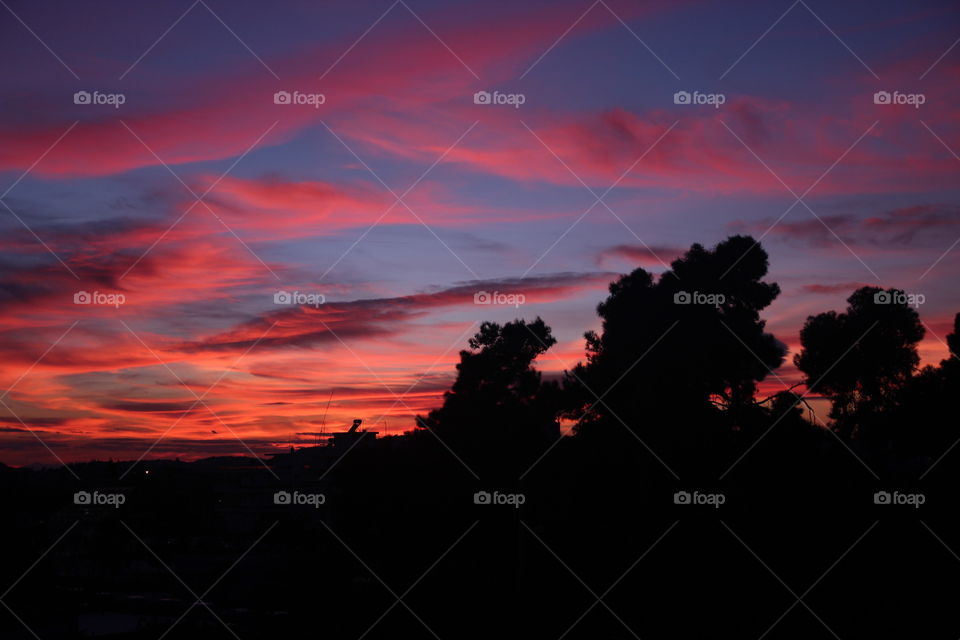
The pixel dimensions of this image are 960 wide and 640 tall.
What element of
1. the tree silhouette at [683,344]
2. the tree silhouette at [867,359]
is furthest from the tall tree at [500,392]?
the tree silhouette at [867,359]

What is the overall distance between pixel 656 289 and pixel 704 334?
2.81 meters

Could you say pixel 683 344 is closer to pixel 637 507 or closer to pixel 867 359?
pixel 637 507

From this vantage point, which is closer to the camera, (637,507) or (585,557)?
(585,557)

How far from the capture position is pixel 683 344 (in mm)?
27938

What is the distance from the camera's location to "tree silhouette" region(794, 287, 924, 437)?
104ft

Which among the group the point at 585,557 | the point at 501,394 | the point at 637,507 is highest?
the point at 501,394

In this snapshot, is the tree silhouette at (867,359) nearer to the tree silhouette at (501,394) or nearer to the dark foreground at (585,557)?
the dark foreground at (585,557)

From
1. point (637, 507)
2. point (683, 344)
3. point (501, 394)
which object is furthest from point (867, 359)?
point (501, 394)

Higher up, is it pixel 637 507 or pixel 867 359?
pixel 867 359

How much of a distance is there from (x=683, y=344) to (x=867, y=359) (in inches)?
378

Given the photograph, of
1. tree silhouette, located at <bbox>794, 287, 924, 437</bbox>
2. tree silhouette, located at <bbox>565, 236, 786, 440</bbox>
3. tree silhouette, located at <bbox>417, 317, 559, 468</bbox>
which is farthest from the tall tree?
tree silhouette, located at <bbox>794, 287, 924, 437</bbox>

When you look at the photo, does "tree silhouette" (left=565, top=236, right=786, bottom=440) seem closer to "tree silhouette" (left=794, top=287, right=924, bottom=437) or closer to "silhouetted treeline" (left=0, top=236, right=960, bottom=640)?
"silhouetted treeline" (left=0, top=236, right=960, bottom=640)

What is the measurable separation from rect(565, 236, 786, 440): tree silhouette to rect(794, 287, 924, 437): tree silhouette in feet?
14.8

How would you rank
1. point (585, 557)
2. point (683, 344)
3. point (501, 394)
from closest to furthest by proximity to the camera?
point (585, 557) → point (683, 344) → point (501, 394)
